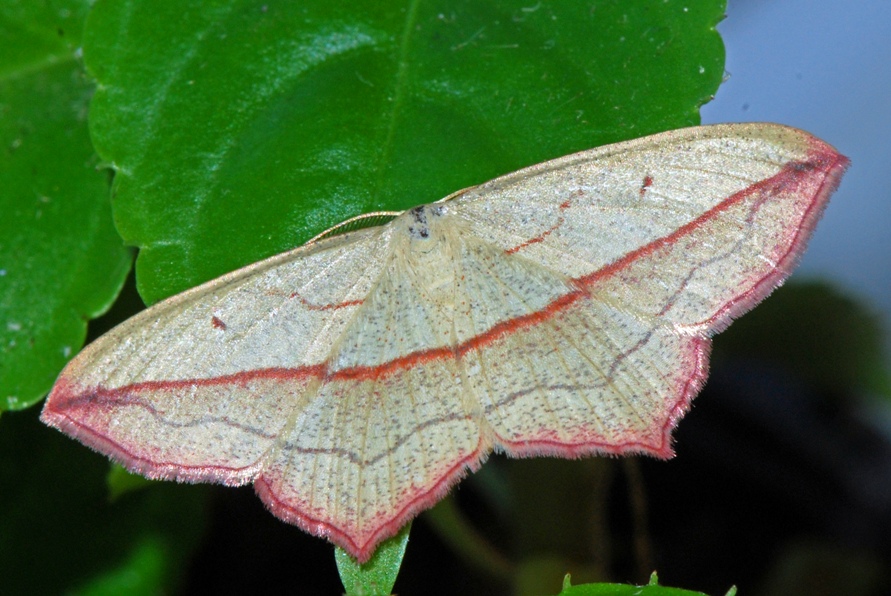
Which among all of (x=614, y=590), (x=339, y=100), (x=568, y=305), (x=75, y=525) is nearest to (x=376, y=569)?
(x=614, y=590)

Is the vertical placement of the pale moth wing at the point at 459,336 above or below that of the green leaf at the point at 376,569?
above

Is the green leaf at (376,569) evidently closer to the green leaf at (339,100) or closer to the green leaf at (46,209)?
the green leaf at (339,100)

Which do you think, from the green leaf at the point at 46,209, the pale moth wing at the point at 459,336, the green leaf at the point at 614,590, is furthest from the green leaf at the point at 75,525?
the green leaf at the point at 614,590

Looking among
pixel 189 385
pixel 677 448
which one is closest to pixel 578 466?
pixel 677 448

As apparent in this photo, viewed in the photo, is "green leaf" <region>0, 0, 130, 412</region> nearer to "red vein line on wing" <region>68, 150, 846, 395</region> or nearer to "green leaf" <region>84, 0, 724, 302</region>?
"green leaf" <region>84, 0, 724, 302</region>

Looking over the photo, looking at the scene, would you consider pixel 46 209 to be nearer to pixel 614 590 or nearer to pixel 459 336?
pixel 459 336

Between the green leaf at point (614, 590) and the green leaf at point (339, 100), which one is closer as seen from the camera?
the green leaf at point (614, 590)
